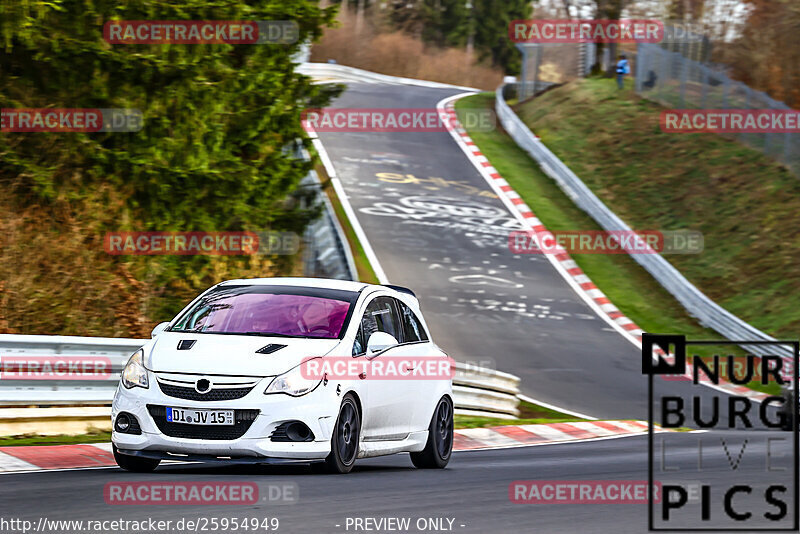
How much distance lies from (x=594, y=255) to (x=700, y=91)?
953cm

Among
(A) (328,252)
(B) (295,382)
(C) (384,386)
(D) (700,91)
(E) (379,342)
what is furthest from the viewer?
(D) (700,91)

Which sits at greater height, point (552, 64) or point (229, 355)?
point (229, 355)

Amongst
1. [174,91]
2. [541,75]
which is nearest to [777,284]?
[174,91]

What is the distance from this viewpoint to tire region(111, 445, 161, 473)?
29.9 feet

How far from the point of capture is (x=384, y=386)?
9.98 metres

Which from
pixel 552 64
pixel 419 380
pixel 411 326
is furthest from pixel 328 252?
pixel 552 64

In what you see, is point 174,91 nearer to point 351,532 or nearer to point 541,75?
point 351,532

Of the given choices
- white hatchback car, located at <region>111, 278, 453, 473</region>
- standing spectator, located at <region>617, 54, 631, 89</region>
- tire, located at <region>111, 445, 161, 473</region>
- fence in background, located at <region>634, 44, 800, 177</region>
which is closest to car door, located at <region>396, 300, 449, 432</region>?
white hatchback car, located at <region>111, 278, 453, 473</region>

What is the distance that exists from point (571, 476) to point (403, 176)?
28.4m

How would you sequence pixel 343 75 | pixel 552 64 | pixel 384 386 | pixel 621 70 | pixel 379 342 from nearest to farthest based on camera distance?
1. pixel 379 342
2. pixel 384 386
3. pixel 621 70
4. pixel 552 64
5. pixel 343 75

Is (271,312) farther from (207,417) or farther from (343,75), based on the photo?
(343,75)

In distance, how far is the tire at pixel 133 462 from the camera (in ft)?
29.9

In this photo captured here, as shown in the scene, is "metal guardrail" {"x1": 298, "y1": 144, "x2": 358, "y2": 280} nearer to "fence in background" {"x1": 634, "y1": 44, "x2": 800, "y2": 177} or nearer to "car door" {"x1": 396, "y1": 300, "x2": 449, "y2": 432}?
"fence in background" {"x1": 634, "y1": 44, "x2": 800, "y2": 177}

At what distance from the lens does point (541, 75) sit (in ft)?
161
